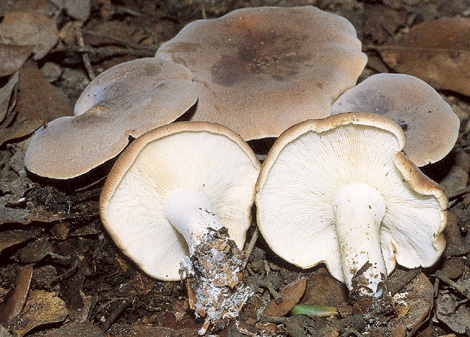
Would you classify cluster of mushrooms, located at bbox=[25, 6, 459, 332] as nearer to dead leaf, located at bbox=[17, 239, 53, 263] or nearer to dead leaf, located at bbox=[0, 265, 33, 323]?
dead leaf, located at bbox=[17, 239, 53, 263]

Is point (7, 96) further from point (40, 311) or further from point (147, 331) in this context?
point (147, 331)

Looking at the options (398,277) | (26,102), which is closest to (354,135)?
(398,277)

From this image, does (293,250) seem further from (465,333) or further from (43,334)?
(43,334)

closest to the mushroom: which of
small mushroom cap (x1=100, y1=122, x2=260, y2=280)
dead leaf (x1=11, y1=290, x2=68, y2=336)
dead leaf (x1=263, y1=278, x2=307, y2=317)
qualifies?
small mushroom cap (x1=100, y1=122, x2=260, y2=280)

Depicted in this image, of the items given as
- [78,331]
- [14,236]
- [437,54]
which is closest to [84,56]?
[14,236]

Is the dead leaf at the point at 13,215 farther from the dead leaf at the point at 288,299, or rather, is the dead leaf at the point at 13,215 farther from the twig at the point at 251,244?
the dead leaf at the point at 288,299

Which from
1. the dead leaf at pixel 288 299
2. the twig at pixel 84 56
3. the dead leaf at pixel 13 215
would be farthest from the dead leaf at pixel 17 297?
the twig at pixel 84 56

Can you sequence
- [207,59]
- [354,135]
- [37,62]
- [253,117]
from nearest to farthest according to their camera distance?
1. [354,135]
2. [253,117]
3. [207,59]
4. [37,62]
